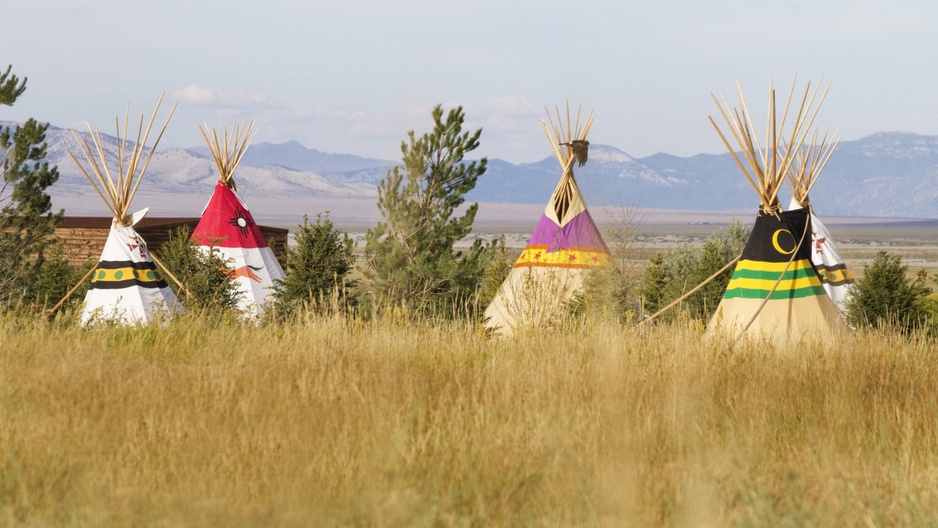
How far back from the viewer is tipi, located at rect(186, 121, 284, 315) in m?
15.1

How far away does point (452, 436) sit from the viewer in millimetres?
3959

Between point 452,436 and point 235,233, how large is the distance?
12046mm

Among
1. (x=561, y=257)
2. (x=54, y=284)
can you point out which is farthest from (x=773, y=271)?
(x=54, y=284)

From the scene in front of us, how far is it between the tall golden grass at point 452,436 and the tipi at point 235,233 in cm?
915

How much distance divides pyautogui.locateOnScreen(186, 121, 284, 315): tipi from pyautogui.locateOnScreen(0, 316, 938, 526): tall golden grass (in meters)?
9.15

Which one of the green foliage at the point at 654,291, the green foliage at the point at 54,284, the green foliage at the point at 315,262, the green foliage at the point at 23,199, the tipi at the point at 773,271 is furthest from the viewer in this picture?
the green foliage at the point at 23,199

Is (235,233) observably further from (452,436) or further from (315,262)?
(452,436)

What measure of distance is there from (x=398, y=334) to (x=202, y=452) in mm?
2633

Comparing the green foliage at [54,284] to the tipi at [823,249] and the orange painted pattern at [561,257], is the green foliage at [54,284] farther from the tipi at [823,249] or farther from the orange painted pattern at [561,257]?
the tipi at [823,249]

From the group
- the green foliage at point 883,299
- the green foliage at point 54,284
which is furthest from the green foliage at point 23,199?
the green foliage at point 883,299

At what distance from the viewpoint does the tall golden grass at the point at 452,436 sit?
10.9 ft

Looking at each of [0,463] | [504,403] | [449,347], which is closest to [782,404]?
[504,403]

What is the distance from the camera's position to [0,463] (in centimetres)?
374

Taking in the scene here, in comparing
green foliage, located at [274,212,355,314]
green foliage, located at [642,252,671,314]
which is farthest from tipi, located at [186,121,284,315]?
green foliage, located at [642,252,671,314]
